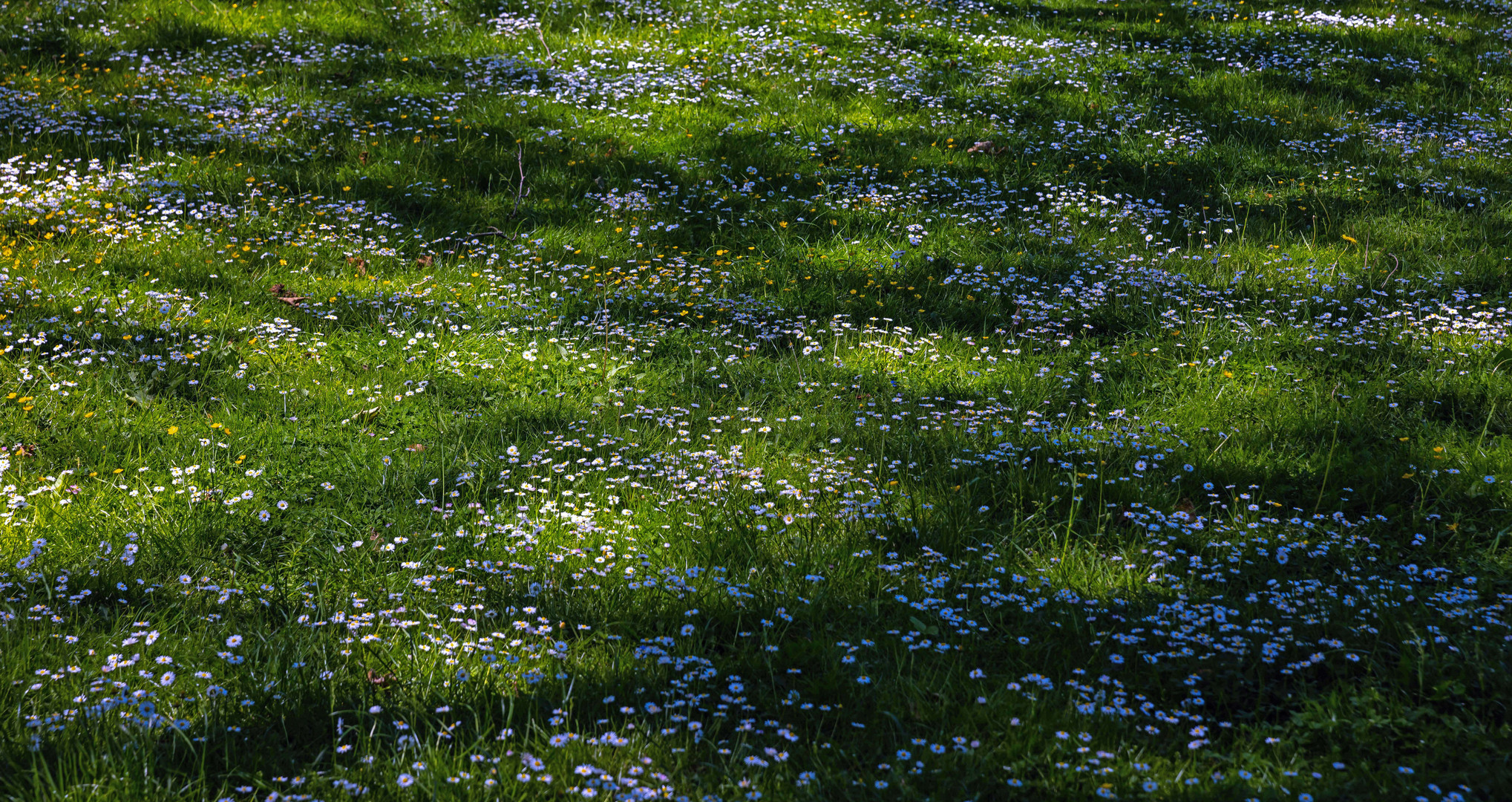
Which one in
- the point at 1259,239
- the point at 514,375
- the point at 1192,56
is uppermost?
the point at 1192,56

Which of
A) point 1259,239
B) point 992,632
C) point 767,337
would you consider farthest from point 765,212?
point 992,632

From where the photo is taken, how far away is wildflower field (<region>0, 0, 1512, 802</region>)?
312cm

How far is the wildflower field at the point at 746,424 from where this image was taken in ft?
10.3

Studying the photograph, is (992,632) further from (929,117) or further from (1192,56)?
(1192,56)

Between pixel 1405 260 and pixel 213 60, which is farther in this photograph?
pixel 213 60

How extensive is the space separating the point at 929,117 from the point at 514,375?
5.68 metres

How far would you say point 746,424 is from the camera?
5.35 metres

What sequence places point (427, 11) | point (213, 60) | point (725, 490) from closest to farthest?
point (725, 490) → point (213, 60) → point (427, 11)

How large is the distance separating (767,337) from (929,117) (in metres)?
4.53

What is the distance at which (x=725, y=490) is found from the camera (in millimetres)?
4625

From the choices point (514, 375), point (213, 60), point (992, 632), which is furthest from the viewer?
point (213, 60)

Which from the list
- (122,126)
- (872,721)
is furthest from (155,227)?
(872,721)

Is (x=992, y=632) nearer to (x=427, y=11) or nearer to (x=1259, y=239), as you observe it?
(x=1259, y=239)

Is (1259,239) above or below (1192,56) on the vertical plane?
below
